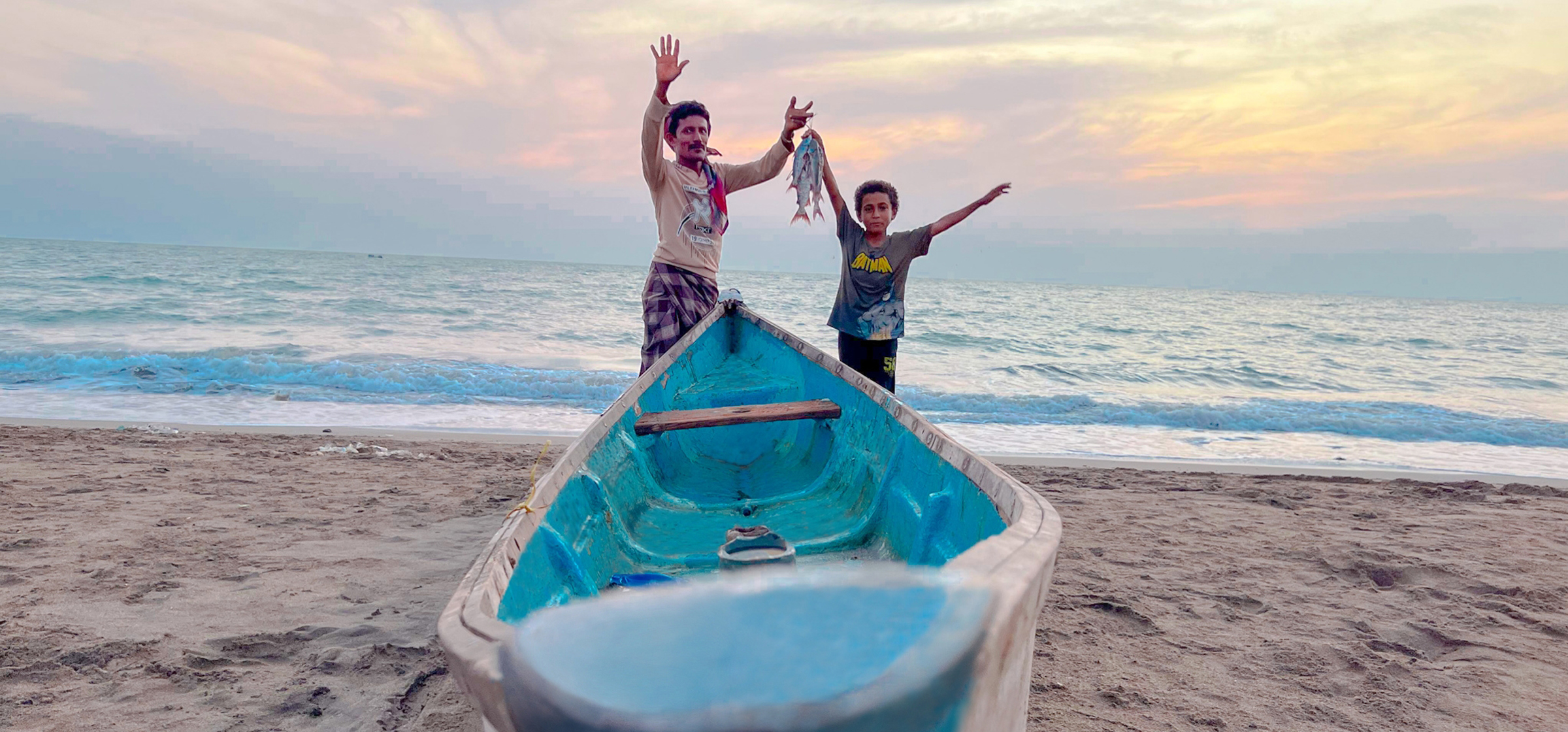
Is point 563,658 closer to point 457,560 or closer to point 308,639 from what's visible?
point 308,639

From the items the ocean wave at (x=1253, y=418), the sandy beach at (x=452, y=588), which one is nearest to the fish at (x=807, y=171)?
the sandy beach at (x=452, y=588)

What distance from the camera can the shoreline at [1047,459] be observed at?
688cm

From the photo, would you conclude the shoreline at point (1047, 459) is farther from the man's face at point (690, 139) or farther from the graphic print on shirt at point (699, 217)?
the man's face at point (690, 139)

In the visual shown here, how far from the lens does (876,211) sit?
4.50 m

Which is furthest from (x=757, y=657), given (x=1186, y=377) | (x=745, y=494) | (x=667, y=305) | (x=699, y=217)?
(x=1186, y=377)

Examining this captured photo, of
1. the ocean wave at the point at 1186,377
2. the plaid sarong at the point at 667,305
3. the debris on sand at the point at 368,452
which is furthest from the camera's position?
the ocean wave at the point at 1186,377

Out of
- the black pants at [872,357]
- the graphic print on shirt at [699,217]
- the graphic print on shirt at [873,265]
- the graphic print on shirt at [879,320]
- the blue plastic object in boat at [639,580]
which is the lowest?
the blue plastic object in boat at [639,580]

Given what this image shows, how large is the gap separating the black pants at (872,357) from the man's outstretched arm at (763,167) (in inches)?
42.3

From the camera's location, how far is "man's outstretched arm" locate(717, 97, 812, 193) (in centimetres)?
454

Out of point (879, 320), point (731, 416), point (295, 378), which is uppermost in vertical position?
point (879, 320)

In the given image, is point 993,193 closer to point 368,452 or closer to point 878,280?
point 878,280

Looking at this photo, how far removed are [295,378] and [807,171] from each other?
30.7 feet

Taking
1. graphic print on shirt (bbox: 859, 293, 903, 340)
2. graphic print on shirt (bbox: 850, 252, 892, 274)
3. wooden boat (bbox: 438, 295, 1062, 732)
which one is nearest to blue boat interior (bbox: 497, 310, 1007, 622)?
wooden boat (bbox: 438, 295, 1062, 732)

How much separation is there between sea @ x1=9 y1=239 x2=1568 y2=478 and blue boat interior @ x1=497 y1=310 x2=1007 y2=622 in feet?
13.2
